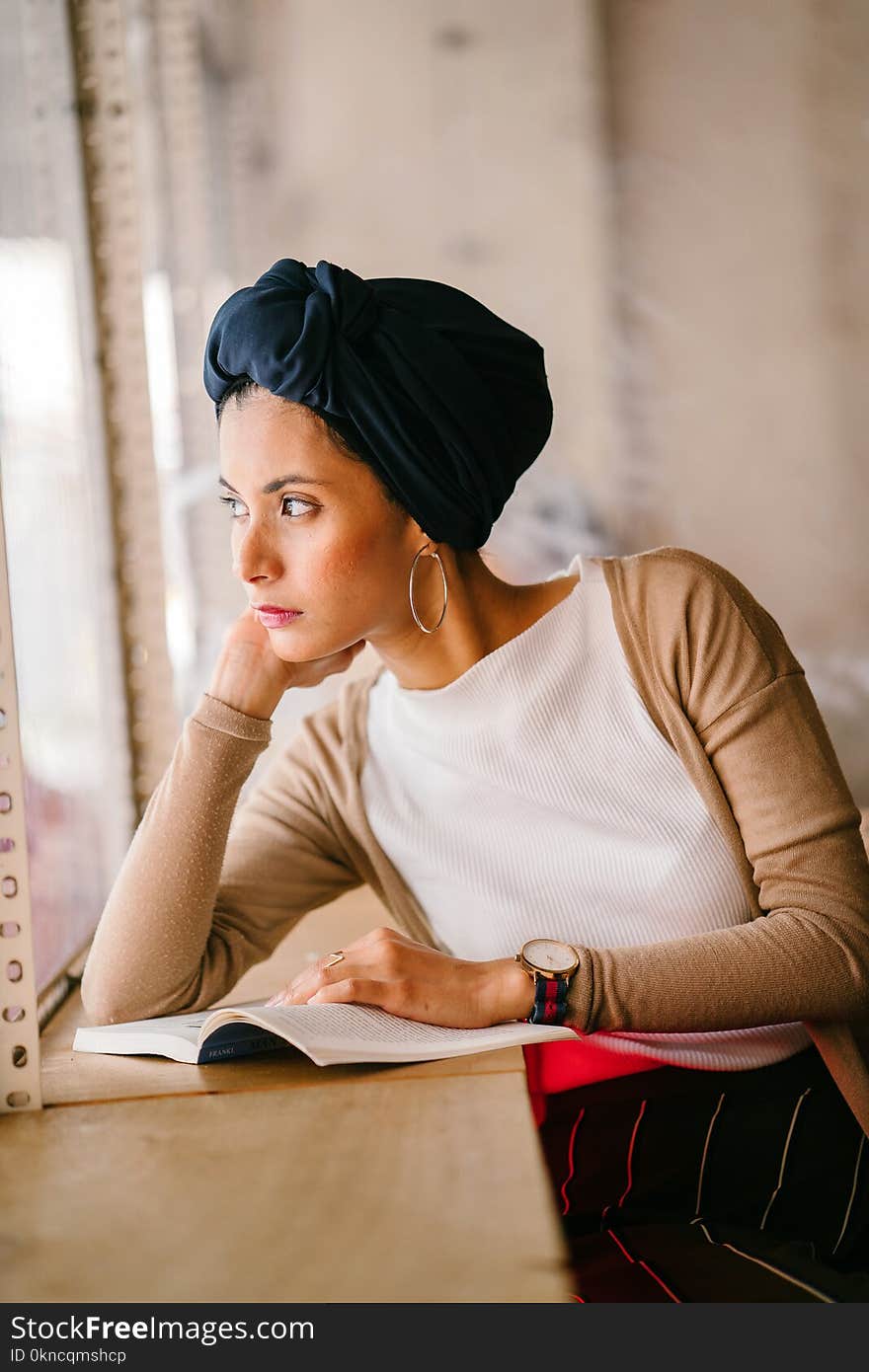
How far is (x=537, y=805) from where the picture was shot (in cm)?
122

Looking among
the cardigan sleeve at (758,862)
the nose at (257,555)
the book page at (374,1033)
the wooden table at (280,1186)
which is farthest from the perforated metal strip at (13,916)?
the cardigan sleeve at (758,862)

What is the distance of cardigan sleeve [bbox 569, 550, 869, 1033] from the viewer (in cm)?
97

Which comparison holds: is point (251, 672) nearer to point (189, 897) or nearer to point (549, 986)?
point (189, 897)

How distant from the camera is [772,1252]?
87 cm

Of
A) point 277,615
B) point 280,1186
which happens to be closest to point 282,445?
point 277,615

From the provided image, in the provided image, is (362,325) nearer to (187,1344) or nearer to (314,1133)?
(314,1133)

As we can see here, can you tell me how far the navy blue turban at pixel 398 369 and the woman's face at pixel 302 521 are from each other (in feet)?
0.08

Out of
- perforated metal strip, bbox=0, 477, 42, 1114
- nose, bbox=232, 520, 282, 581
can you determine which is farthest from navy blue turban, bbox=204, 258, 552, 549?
perforated metal strip, bbox=0, 477, 42, 1114

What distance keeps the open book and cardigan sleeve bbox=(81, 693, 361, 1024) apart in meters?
0.18

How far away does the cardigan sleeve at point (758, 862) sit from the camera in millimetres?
965

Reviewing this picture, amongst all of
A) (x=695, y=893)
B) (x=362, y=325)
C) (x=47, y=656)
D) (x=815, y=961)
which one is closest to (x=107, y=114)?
(x=47, y=656)

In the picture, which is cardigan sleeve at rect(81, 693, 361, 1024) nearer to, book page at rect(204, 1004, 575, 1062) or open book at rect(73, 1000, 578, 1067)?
open book at rect(73, 1000, 578, 1067)

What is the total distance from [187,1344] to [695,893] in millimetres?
673

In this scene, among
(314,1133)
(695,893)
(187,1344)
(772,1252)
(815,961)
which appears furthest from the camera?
(695,893)
